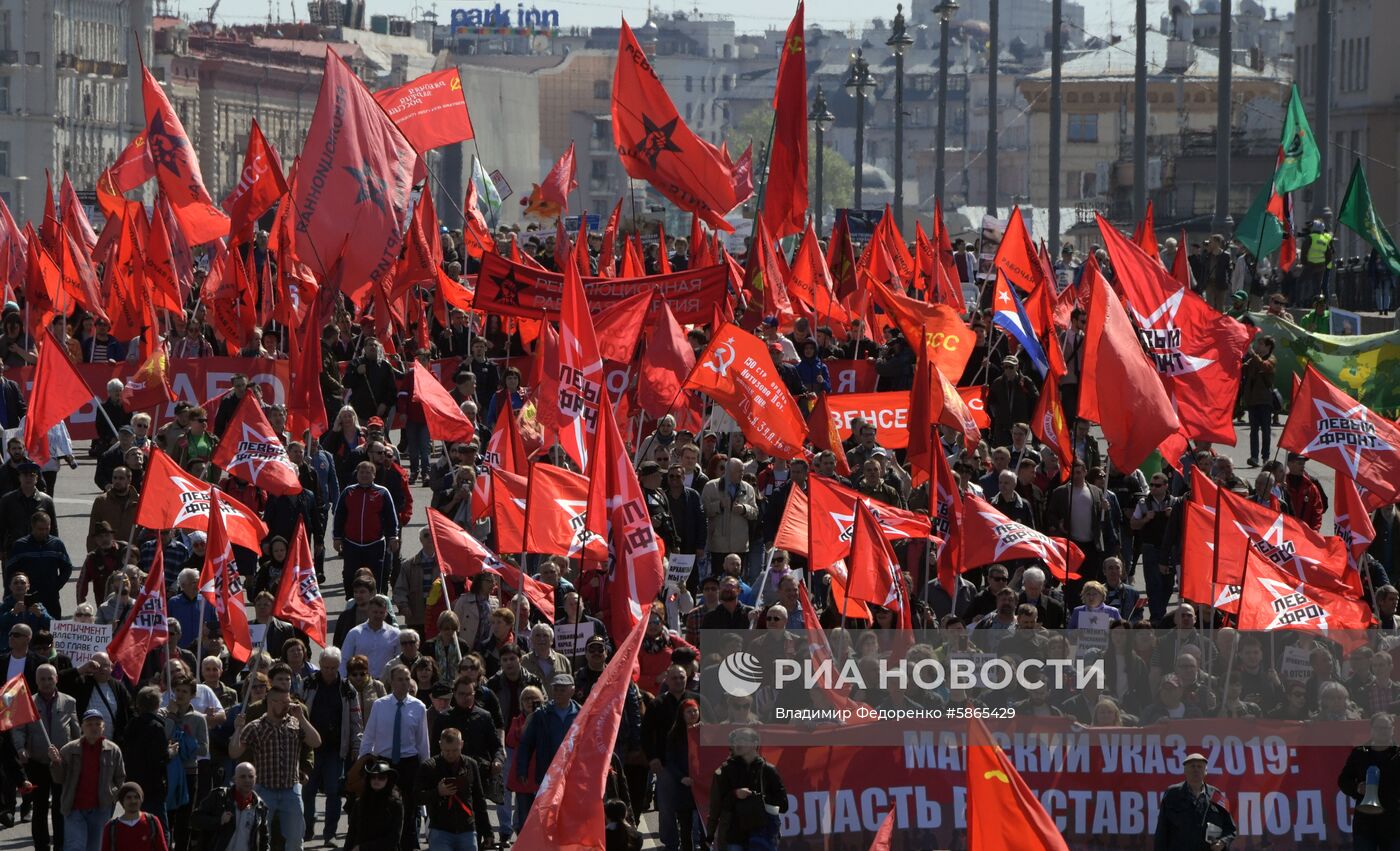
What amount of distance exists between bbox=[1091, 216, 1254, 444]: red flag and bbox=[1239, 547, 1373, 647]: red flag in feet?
10.1

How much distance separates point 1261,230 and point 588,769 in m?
20.9

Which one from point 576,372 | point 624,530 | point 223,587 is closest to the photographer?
point 624,530

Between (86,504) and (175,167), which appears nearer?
(86,504)

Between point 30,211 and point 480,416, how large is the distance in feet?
265

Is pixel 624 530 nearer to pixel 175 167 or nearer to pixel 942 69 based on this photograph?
pixel 175 167

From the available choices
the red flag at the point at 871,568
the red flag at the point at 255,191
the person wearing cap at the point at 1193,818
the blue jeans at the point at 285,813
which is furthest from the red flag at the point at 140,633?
the red flag at the point at 255,191

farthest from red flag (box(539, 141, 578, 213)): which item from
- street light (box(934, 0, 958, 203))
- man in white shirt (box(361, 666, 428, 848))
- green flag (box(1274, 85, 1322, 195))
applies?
man in white shirt (box(361, 666, 428, 848))

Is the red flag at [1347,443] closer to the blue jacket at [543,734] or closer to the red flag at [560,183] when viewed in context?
the blue jacket at [543,734]

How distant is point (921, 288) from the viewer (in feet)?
105

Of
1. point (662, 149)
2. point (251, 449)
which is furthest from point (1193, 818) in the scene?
point (662, 149)

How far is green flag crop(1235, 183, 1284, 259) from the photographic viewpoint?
3033cm

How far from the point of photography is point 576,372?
18.1 metres

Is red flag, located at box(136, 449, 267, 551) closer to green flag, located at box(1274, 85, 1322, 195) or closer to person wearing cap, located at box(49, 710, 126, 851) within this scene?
person wearing cap, located at box(49, 710, 126, 851)

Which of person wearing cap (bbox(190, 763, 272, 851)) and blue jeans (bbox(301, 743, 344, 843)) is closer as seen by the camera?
person wearing cap (bbox(190, 763, 272, 851))
